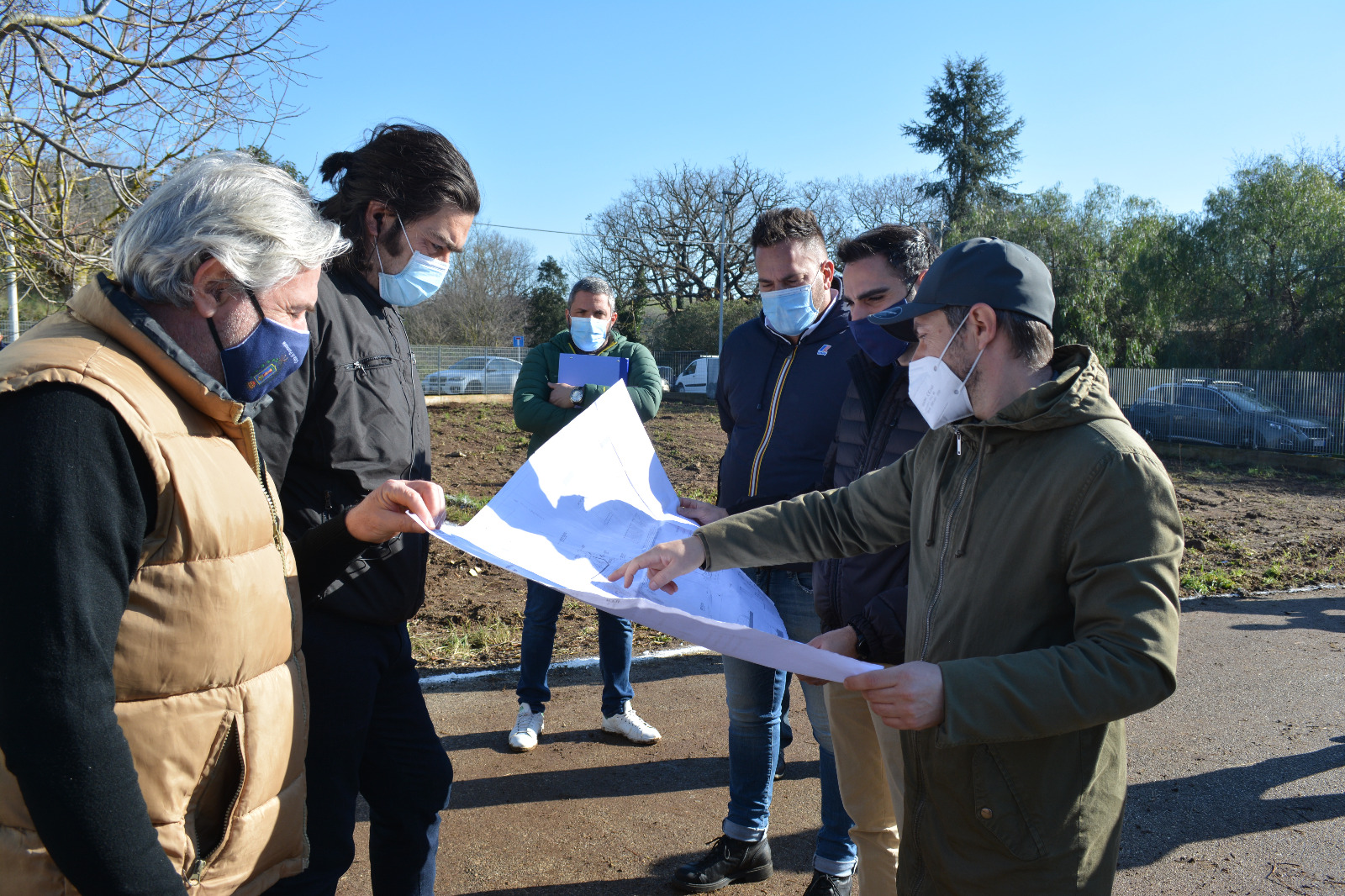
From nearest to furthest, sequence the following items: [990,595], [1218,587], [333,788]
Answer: [990,595], [333,788], [1218,587]

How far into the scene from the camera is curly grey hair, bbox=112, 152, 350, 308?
58.7 inches

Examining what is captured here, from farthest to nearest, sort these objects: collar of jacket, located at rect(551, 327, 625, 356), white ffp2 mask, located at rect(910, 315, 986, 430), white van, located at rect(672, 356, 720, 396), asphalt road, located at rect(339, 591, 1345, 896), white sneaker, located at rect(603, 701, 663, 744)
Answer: white van, located at rect(672, 356, 720, 396)
collar of jacket, located at rect(551, 327, 625, 356)
white sneaker, located at rect(603, 701, 663, 744)
asphalt road, located at rect(339, 591, 1345, 896)
white ffp2 mask, located at rect(910, 315, 986, 430)

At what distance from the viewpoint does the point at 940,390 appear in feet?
6.73

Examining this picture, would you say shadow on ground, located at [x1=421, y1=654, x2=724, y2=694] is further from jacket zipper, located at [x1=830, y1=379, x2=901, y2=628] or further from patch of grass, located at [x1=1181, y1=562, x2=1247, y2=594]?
patch of grass, located at [x1=1181, y1=562, x2=1247, y2=594]

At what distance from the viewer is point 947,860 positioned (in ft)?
6.07

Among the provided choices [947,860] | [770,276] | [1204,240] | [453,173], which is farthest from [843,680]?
[1204,240]

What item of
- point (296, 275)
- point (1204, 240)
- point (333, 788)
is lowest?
point (333, 788)

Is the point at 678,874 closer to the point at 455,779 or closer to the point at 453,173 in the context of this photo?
the point at 455,779

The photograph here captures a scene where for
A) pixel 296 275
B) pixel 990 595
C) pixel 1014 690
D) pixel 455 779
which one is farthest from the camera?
pixel 455 779

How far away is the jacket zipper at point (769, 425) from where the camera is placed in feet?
11.0

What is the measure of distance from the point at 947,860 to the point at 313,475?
174cm

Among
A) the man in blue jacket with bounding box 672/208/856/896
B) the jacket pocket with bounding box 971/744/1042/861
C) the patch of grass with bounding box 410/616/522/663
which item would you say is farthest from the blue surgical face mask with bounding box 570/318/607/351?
the jacket pocket with bounding box 971/744/1042/861

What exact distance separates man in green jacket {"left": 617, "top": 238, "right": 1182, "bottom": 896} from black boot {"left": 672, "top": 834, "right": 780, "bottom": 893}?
52.2 inches

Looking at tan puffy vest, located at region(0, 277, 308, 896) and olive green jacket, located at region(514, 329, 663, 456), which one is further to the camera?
olive green jacket, located at region(514, 329, 663, 456)
